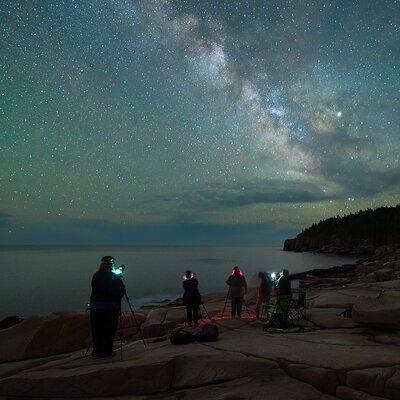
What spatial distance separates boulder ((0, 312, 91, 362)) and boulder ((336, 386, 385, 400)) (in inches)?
432

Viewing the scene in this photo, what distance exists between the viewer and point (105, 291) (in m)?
9.26

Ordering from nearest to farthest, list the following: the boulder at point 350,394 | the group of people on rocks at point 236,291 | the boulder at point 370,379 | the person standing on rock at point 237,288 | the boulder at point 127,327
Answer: the boulder at point 350,394 < the boulder at point 370,379 < the group of people on rocks at point 236,291 < the person standing on rock at point 237,288 < the boulder at point 127,327

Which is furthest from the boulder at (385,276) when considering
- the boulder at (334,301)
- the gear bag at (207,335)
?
the gear bag at (207,335)

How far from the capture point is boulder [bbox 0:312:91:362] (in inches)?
544

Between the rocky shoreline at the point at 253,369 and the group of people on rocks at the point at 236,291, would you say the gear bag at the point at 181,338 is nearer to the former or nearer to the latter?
the rocky shoreline at the point at 253,369

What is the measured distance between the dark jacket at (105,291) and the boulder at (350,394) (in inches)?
208

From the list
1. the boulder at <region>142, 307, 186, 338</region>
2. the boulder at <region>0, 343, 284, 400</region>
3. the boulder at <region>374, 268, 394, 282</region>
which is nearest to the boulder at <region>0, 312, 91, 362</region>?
the boulder at <region>142, 307, 186, 338</region>

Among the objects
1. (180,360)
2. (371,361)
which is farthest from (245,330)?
(371,361)

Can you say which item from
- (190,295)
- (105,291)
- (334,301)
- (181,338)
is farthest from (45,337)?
(334,301)

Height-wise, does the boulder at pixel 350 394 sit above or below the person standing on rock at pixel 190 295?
below

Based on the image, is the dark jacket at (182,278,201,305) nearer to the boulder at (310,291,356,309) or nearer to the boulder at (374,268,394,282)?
the boulder at (310,291,356,309)

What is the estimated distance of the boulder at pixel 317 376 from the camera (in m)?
6.50

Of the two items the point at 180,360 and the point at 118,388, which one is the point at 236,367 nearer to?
the point at 180,360

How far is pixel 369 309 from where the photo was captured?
1103 centimetres
